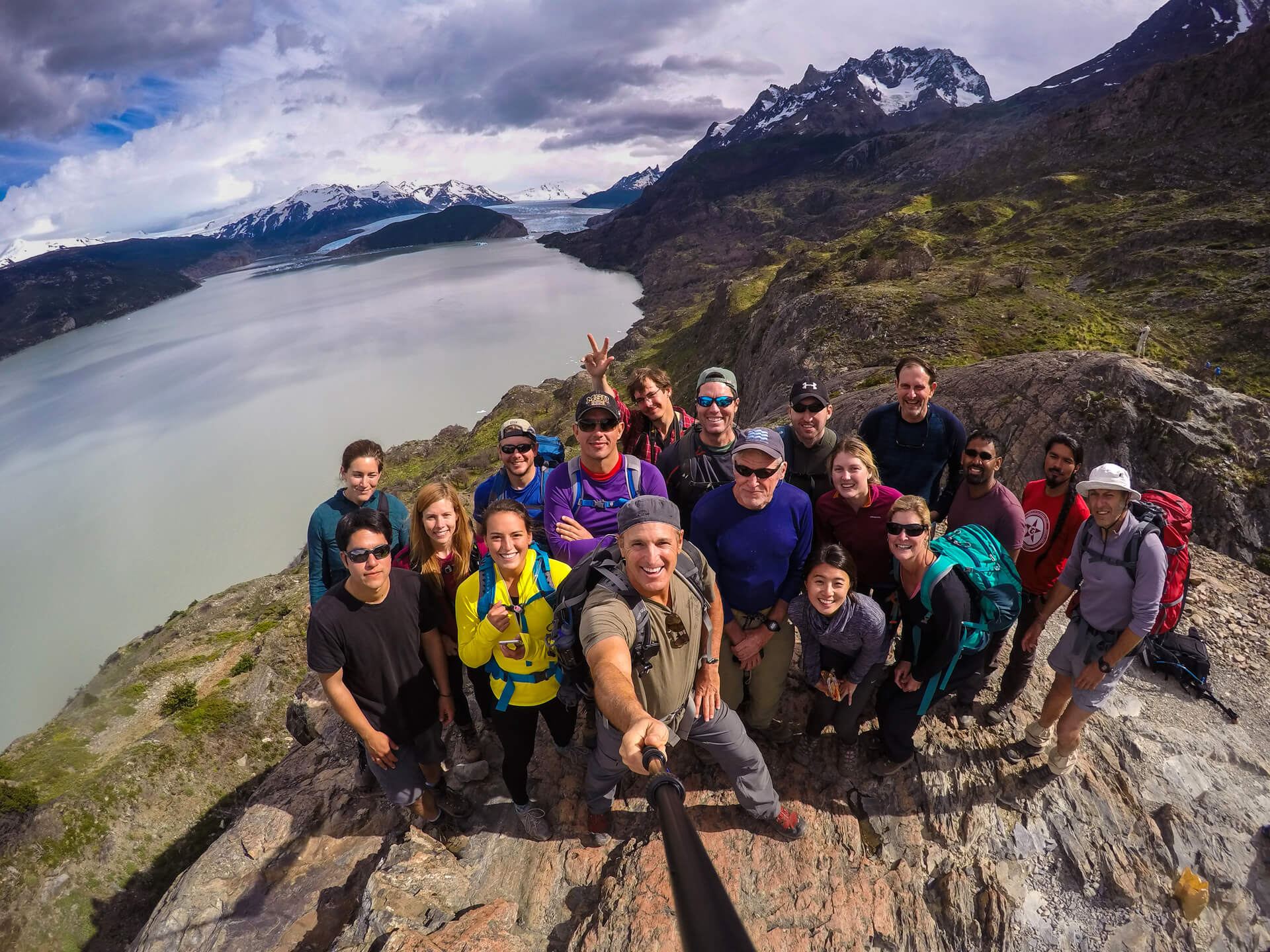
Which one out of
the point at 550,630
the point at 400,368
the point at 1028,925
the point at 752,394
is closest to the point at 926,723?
the point at 1028,925

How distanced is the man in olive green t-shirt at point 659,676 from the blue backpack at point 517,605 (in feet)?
2.26

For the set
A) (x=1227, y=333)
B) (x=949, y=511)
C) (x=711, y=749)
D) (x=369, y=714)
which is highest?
(x=949, y=511)

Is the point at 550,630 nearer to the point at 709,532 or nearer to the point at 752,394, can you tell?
the point at 709,532

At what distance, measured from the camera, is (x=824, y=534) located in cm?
567

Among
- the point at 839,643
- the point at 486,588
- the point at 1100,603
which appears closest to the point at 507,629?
the point at 486,588

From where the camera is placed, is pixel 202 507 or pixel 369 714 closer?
pixel 369 714

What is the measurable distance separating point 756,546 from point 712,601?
0.68 metres

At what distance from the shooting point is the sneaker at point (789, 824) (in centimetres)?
509

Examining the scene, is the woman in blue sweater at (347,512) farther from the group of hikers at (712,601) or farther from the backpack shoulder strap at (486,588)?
the backpack shoulder strap at (486,588)

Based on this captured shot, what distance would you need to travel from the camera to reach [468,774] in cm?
605

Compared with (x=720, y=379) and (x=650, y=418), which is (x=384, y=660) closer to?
(x=650, y=418)

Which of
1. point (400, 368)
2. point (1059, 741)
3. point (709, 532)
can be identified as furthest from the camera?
point (400, 368)

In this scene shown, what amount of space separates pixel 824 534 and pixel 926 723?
2601mm

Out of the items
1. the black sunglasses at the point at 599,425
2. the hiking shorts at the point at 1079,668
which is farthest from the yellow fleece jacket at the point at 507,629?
the hiking shorts at the point at 1079,668
